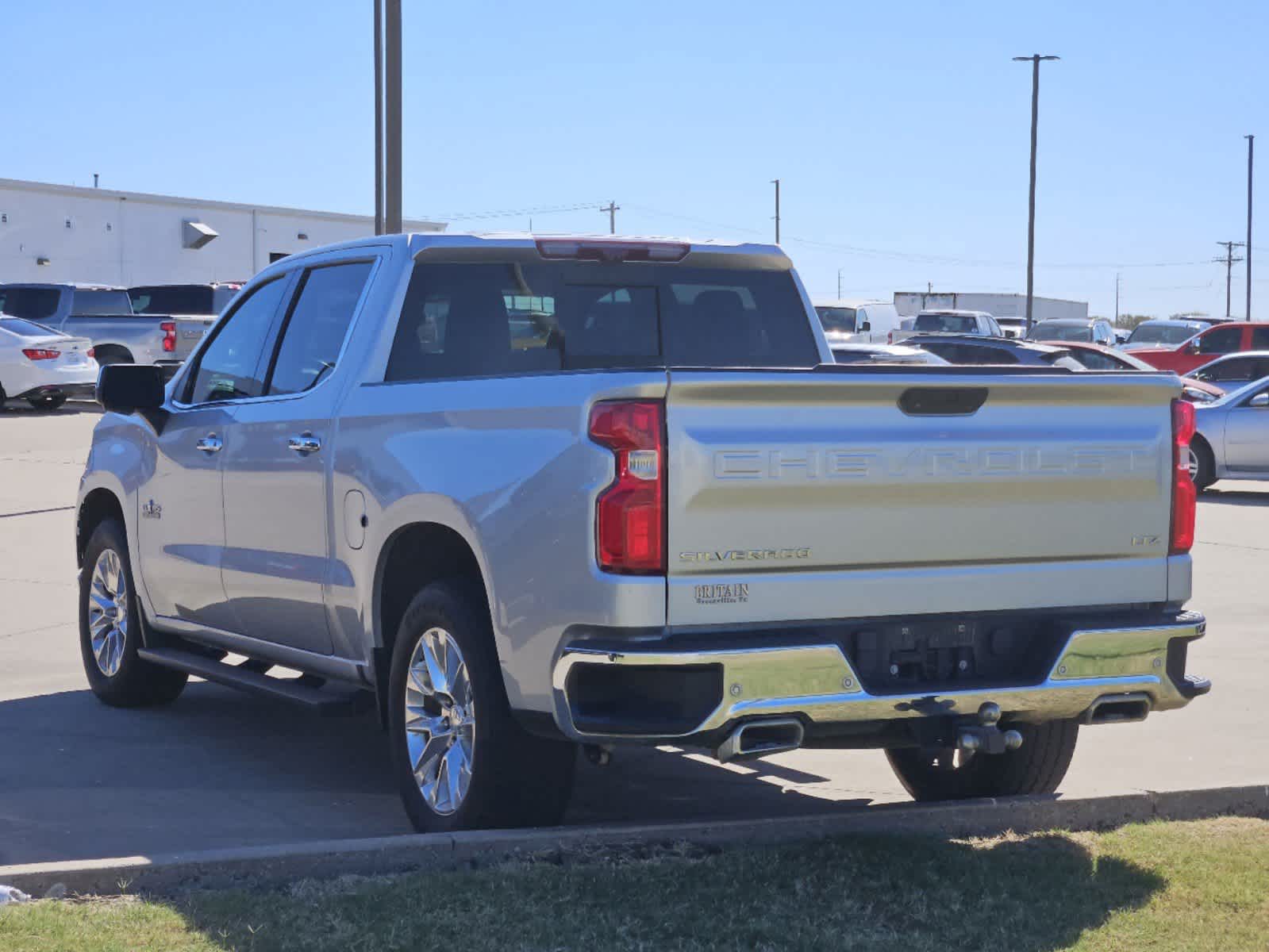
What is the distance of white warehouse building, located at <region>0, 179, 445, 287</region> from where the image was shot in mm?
50969

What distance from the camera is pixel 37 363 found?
2969cm

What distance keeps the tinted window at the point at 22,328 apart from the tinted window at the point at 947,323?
1918 centimetres

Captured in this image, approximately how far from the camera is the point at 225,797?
6.93 m

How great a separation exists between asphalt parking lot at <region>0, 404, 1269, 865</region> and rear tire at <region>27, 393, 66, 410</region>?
21240 millimetres

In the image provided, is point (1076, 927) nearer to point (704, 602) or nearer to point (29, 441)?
point (704, 602)

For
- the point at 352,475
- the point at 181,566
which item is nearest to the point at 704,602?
the point at 352,475

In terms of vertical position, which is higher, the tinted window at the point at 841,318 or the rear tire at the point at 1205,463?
the tinted window at the point at 841,318

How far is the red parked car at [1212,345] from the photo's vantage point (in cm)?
3459

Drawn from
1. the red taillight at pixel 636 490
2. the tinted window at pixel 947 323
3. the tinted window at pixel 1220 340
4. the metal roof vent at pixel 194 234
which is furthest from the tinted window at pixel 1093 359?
the metal roof vent at pixel 194 234

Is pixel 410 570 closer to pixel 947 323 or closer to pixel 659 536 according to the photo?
pixel 659 536

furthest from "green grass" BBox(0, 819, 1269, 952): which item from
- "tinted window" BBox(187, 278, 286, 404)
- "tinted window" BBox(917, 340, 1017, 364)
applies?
"tinted window" BBox(917, 340, 1017, 364)

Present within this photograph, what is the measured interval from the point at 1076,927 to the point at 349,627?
278 centimetres

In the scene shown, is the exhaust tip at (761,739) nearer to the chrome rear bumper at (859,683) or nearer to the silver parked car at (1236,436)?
the chrome rear bumper at (859,683)

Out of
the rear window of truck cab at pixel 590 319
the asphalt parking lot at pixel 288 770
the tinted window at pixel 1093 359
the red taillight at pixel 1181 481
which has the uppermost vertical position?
the rear window of truck cab at pixel 590 319
